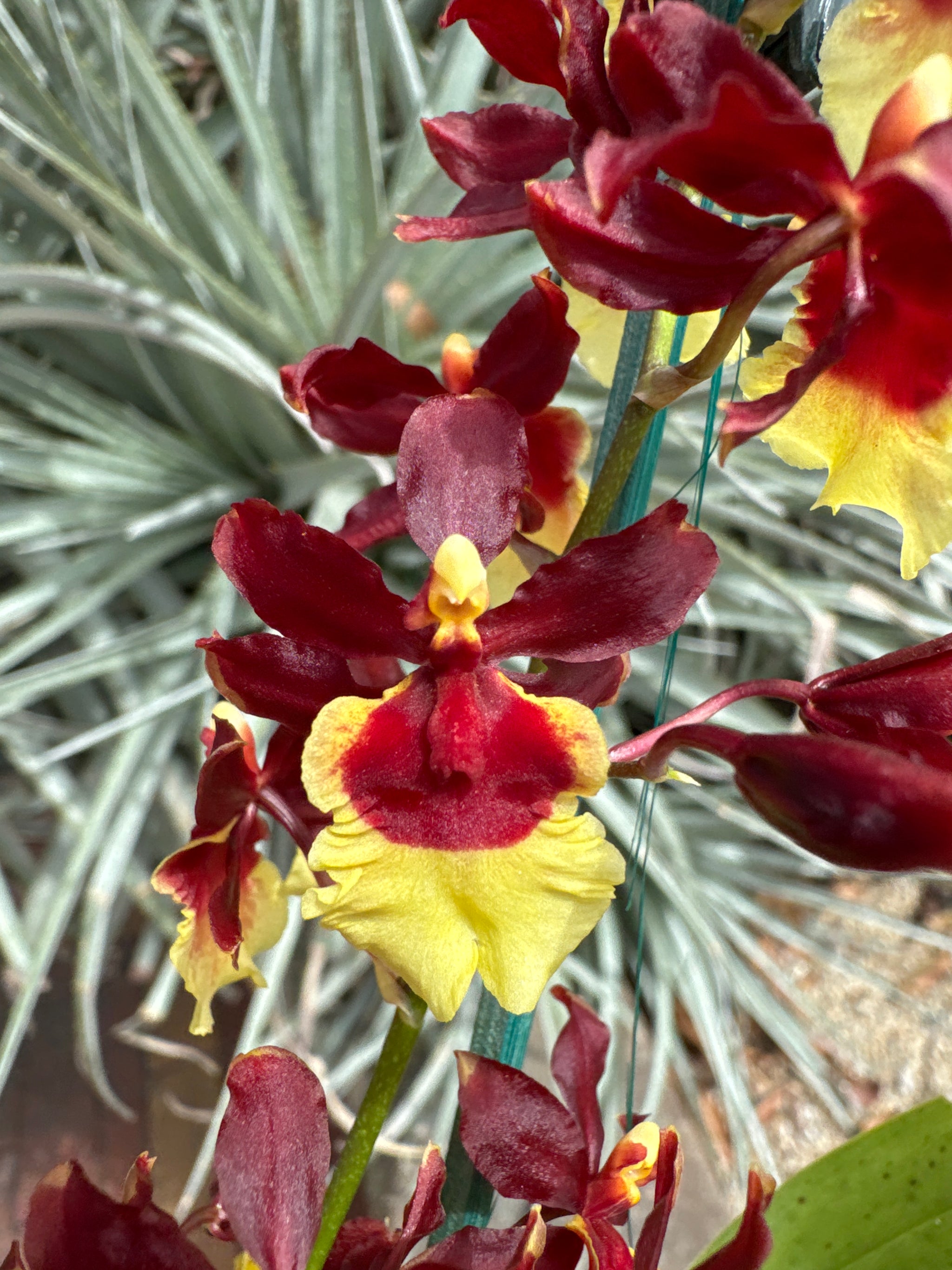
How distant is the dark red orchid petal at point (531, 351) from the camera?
0.33 m

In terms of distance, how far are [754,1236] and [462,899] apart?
175 millimetres

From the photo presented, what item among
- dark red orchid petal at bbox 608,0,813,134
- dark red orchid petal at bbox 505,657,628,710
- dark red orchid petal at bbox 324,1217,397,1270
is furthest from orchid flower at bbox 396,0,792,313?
dark red orchid petal at bbox 324,1217,397,1270

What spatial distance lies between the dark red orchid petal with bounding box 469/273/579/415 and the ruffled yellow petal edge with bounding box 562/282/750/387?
39 mm

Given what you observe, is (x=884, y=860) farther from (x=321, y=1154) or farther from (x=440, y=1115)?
(x=440, y=1115)

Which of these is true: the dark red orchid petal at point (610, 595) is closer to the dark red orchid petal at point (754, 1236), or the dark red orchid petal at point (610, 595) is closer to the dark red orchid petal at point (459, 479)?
the dark red orchid petal at point (459, 479)

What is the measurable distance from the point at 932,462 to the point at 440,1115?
41.9 inches

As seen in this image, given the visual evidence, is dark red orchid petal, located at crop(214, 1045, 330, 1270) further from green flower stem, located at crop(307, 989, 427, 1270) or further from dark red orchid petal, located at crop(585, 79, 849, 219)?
dark red orchid petal, located at crop(585, 79, 849, 219)

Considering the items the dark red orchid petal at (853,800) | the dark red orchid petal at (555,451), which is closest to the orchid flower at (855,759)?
the dark red orchid petal at (853,800)

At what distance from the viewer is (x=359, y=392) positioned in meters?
0.36

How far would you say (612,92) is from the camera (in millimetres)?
258

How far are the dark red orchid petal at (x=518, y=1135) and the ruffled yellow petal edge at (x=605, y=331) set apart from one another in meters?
0.25

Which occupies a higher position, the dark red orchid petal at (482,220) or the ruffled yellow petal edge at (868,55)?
the ruffled yellow petal edge at (868,55)

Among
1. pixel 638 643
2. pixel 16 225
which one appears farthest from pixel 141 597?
pixel 638 643

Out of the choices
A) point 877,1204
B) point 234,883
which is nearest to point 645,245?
point 234,883
